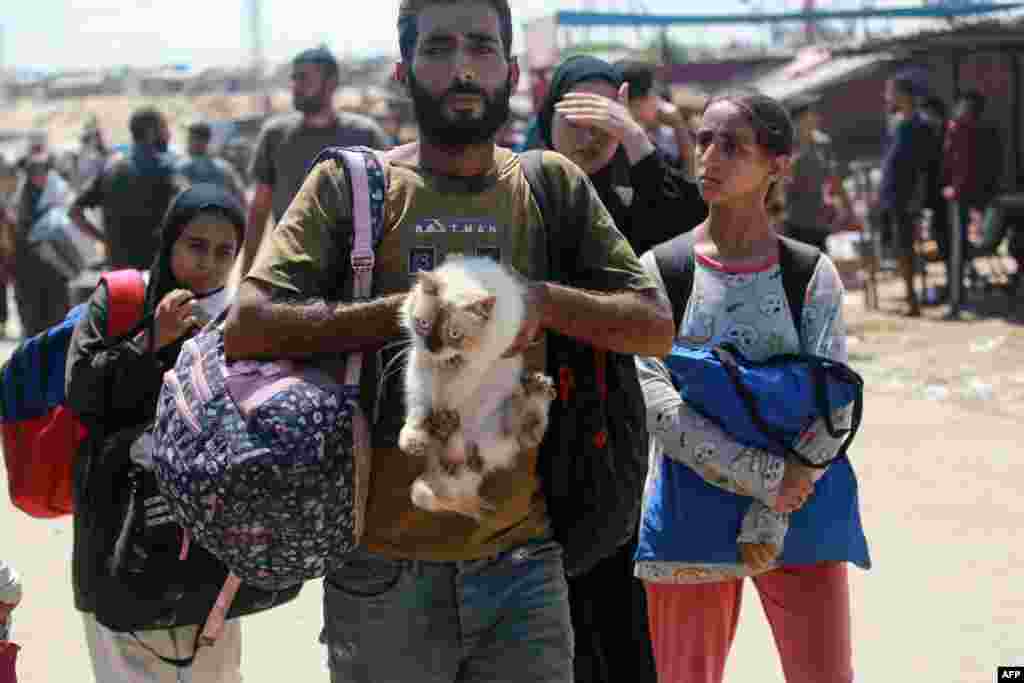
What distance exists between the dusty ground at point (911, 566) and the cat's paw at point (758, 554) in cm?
183

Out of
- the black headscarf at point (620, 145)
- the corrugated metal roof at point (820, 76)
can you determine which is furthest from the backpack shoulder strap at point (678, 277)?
the corrugated metal roof at point (820, 76)

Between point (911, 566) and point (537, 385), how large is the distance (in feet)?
14.4

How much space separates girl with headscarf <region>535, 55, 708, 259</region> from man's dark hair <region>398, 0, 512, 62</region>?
41.9 inches

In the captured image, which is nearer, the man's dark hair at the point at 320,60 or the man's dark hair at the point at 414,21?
the man's dark hair at the point at 414,21

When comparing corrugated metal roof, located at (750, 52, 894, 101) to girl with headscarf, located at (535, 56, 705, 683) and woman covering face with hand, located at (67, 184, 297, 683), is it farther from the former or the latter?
woman covering face with hand, located at (67, 184, 297, 683)

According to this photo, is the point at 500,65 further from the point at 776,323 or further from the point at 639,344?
the point at 776,323

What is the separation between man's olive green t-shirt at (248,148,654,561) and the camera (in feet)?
9.73

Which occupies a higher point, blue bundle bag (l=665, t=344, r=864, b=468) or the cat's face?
the cat's face

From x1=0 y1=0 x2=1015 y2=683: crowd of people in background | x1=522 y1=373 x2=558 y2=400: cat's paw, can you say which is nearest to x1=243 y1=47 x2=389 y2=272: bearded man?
x1=0 y1=0 x2=1015 y2=683: crowd of people in background

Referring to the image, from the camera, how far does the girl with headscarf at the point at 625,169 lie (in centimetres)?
424

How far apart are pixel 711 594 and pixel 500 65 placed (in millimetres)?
1486

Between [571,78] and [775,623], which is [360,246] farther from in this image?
[571,78]

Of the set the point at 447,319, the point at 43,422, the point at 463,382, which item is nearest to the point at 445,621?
the point at 463,382

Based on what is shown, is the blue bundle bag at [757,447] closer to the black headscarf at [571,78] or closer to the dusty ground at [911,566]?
the black headscarf at [571,78]
